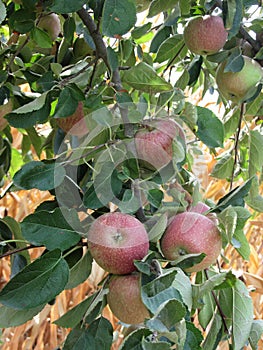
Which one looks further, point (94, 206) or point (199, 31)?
point (199, 31)

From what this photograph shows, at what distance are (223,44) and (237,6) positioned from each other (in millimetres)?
105

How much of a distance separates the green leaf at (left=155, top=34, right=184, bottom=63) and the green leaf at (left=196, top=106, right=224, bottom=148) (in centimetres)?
21

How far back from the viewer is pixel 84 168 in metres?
0.74

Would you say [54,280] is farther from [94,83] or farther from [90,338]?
[94,83]

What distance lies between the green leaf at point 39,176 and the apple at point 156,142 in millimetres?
87

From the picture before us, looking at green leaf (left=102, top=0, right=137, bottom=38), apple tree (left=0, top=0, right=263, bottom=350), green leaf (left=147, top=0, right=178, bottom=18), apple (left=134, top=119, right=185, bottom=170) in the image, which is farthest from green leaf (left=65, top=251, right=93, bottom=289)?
green leaf (left=147, top=0, right=178, bottom=18)

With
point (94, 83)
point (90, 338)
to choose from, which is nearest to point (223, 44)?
point (94, 83)

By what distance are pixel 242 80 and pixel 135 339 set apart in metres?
0.42

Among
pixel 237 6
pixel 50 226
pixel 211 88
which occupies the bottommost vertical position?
pixel 211 88

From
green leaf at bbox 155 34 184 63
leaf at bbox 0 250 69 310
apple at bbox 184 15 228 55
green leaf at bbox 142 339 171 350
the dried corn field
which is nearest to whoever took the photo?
green leaf at bbox 142 339 171 350

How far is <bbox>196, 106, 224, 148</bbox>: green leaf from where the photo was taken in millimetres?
700

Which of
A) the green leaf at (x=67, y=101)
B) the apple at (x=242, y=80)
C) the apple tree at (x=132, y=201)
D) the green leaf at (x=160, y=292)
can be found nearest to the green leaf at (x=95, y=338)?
the apple tree at (x=132, y=201)

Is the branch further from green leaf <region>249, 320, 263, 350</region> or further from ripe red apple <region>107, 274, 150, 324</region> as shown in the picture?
green leaf <region>249, 320, 263, 350</region>

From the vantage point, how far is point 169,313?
1.45 feet
